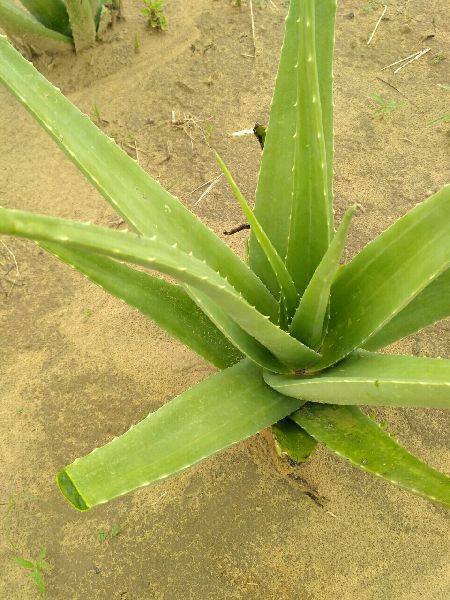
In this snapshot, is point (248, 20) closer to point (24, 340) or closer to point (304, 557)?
point (24, 340)

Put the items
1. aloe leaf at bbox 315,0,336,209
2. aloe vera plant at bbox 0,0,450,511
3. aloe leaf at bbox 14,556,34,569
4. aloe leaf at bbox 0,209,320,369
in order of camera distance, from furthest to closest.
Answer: aloe leaf at bbox 14,556,34,569
aloe leaf at bbox 315,0,336,209
aloe vera plant at bbox 0,0,450,511
aloe leaf at bbox 0,209,320,369

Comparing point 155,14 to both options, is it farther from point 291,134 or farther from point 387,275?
point 387,275

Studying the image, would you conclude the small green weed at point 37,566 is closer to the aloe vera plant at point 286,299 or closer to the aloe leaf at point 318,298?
the aloe vera plant at point 286,299

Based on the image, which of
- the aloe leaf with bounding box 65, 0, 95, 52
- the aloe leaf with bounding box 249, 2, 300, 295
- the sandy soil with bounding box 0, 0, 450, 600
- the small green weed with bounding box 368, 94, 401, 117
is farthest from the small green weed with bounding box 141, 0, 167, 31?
the aloe leaf with bounding box 249, 2, 300, 295

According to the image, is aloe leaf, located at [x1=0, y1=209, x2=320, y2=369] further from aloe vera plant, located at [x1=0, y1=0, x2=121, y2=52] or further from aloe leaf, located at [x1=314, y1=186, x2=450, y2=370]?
aloe vera plant, located at [x1=0, y1=0, x2=121, y2=52]

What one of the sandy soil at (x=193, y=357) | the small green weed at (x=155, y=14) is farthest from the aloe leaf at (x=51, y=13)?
the small green weed at (x=155, y=14)

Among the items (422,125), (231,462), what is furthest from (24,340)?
(422,125)

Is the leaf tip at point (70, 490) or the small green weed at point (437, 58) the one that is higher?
the leaf tip at point (70, 490)
